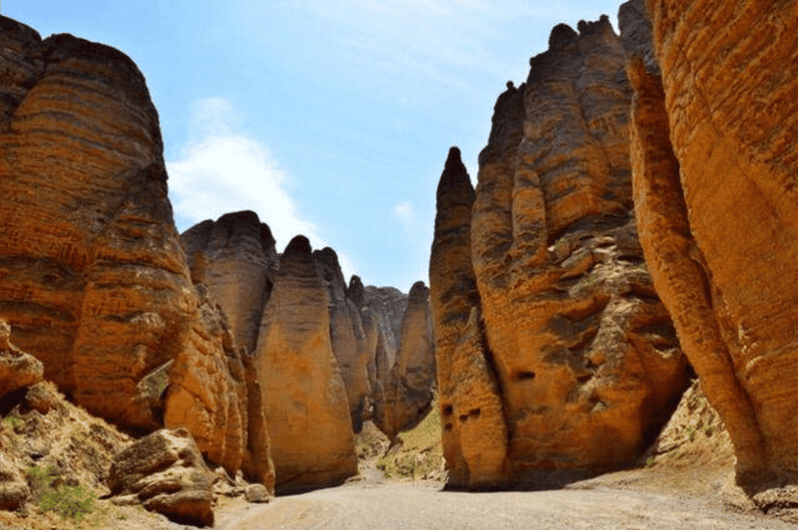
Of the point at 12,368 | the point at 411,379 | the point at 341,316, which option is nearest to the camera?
the point at 12,368

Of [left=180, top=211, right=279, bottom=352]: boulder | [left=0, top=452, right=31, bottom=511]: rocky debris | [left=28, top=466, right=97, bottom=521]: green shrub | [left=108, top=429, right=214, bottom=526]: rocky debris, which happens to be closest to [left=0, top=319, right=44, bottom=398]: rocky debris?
[left=28, top=466, right=97, bottom=521]: green shrub

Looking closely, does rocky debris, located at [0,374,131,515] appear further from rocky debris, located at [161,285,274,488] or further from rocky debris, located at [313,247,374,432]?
rocky debris, located at [313,247,374,432]

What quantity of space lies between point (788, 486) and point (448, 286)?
20019mm

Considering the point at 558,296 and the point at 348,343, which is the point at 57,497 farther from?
the point at 348,343

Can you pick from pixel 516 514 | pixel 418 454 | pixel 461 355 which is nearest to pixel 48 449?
pixel 516 514

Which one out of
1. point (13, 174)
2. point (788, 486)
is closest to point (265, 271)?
point (13, 174)

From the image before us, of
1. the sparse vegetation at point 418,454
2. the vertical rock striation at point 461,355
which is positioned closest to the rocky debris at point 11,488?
the vertical rock striation at point 461,355

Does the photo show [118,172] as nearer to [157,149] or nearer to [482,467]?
[157,149]

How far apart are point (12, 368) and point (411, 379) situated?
43.0 m

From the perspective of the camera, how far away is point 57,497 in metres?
8.59

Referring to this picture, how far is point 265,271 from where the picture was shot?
1743 inches

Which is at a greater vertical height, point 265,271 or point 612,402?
point 265,271

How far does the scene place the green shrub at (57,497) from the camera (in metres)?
8.31

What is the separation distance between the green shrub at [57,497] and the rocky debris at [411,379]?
39.4 m
